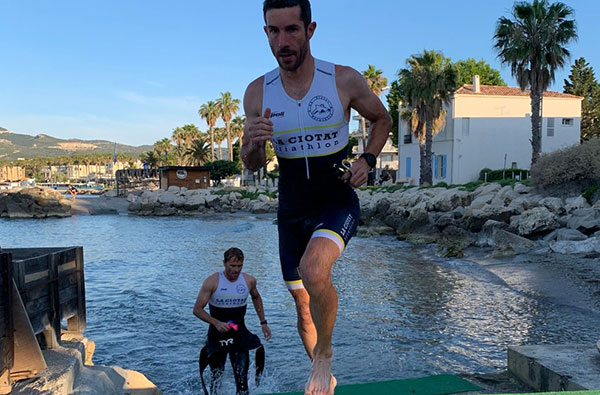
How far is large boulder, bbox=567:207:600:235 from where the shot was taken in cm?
1688

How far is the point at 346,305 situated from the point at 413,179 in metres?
40.5

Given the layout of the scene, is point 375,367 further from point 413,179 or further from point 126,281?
point 413,179

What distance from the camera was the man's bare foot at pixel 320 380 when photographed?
3.62 m

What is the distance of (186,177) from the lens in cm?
6906

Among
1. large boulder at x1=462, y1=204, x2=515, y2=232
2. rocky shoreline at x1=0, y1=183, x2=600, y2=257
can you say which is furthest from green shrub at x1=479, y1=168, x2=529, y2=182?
large boulder at x1=462, y1=204, x2=515, y2=232

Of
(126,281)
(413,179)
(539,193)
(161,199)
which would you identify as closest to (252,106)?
(126,281)

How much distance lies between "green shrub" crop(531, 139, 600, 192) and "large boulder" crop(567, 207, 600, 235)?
13.9 ft

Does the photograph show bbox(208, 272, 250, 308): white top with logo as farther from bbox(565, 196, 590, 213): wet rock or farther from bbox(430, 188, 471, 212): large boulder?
bbox(430, 188, 471, 212): large boulder

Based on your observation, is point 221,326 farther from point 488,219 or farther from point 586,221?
point 488,219

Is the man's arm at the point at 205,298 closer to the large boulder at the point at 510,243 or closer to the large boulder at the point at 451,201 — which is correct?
the large boulder at the point at 510,243

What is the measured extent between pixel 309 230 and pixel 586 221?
16.0 metres

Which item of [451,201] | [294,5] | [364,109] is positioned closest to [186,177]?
[451,201]

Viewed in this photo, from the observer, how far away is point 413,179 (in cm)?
5138

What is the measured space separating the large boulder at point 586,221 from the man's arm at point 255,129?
52.3ft
